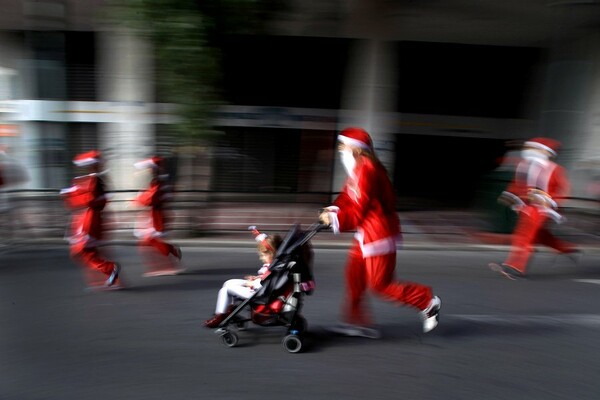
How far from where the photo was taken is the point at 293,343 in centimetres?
448

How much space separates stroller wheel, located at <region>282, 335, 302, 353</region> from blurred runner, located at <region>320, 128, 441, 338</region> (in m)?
0.60

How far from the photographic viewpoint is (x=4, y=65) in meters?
12.0

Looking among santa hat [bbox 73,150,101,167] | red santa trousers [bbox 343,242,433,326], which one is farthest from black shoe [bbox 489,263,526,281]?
santa hat [bbox 73,150,101,167]

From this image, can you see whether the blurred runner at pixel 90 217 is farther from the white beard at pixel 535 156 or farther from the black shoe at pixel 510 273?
the white beard at pixel 535 156

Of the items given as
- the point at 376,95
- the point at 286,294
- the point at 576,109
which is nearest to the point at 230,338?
the point at 286,294

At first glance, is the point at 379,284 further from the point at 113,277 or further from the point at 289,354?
the point at 113,277

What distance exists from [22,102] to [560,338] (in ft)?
37.6

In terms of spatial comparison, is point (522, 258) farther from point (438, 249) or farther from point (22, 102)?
point (22, 102)

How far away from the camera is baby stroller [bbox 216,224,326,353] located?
4.32 meters

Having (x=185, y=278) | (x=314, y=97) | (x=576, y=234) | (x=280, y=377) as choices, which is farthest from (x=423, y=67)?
(x=280, y=377)

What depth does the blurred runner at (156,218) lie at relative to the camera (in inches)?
263

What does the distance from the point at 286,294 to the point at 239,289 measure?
0.39 meters

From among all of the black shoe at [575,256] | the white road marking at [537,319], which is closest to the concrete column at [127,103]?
the white road marking at [537,319]

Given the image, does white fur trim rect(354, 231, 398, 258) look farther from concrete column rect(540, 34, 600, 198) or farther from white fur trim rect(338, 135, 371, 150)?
concrete column rect(540, 34, 600, 198)
